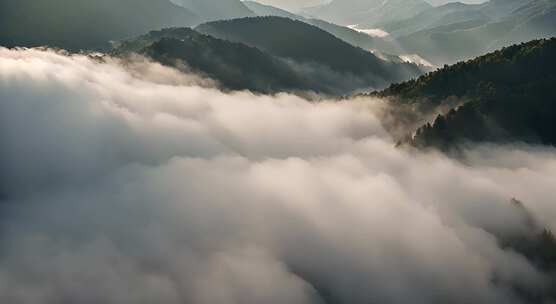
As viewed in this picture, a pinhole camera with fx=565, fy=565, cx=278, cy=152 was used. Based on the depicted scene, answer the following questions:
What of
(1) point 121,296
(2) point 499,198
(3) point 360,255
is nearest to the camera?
(1) point 121,296

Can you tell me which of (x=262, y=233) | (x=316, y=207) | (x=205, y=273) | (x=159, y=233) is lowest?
(x=205, y=273)

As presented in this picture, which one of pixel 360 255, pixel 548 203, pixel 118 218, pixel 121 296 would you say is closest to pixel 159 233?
pixel 118 218

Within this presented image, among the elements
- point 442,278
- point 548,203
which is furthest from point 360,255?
point 548,203

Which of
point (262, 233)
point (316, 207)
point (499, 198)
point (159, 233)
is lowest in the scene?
point (159, 233)

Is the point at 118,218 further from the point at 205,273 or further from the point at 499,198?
the point at 499,198

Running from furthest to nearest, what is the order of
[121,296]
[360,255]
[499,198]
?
[499,198] < [360,255] < [121,296]

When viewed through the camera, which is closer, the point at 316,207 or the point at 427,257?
the point at 427,257

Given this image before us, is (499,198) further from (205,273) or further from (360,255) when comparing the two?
(205,273)

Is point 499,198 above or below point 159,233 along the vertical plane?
above

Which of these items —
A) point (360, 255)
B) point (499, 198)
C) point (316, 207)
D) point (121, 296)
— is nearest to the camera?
point (121, 296)
